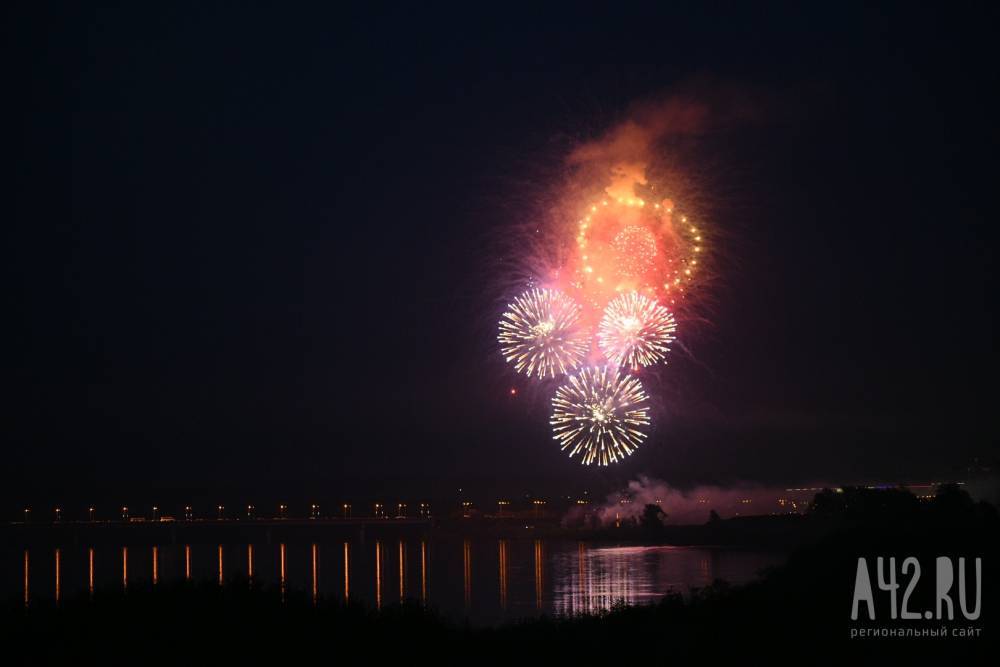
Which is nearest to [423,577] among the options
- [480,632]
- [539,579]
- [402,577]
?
[402,577]

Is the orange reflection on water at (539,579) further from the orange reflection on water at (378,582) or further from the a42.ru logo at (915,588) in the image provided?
the a42.ru logo at (915,588)

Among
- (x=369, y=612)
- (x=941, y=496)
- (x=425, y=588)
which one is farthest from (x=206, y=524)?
(x=369, y=612)

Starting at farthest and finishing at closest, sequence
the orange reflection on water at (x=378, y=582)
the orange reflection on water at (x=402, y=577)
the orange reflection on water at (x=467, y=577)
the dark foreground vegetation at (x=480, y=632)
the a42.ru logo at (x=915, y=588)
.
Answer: the orange reflection on water at (x=402, y=577) → the orange reflection on water at (x=467, y=577) → the orange reflection on water at (x=378, y=582) → the a42.ru logo at (x=915, y=588) → the dark foreground vegetation at (x=480, y=632)

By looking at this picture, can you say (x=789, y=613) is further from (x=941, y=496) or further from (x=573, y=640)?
(x=941, y=496)

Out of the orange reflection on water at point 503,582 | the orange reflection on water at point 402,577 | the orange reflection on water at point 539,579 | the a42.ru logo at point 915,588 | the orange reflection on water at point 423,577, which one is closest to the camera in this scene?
the a42.ru logo at point 915,588

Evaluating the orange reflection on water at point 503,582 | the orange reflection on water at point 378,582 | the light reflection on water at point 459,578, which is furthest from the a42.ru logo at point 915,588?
the orange reflection on water at point 503,582

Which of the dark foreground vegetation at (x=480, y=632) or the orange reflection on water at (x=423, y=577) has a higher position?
the dark foreground vegetation at (x=480, y=632)

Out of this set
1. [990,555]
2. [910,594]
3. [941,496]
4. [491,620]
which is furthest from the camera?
[941,496]

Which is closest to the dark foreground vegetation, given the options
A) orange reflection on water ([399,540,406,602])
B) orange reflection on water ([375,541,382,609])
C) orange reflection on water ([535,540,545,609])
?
orange reflection on water ([375,541,382,609])

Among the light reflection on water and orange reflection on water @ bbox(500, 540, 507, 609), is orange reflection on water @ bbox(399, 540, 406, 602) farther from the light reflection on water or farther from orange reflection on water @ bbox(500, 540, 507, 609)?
orange reflection on water @ bbox(500, 540, 507, 609)
